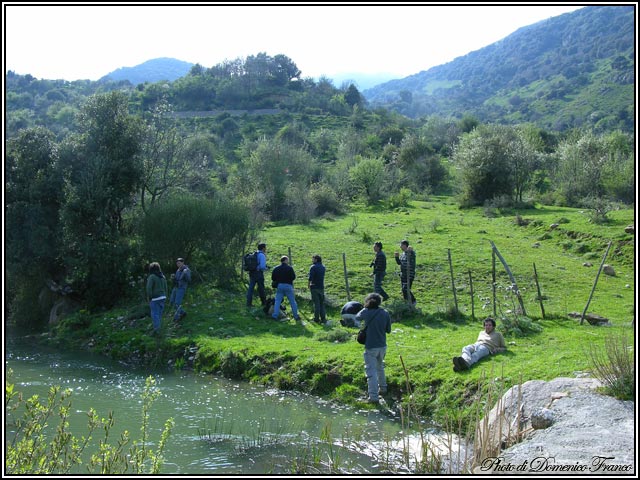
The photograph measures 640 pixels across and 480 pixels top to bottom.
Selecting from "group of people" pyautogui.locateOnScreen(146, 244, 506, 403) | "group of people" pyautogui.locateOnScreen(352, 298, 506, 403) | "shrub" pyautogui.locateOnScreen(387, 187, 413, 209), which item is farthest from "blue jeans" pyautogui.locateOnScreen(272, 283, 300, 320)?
"shrub" pyautogui.locateOnScreen(387, 187, 413, 209)

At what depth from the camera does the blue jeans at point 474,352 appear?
13.7 meters

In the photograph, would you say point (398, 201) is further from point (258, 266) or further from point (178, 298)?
Result: point (178, 298)

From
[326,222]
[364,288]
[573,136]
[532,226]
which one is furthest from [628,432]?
[573,136]

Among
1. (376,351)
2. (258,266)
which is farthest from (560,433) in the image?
(258,266)

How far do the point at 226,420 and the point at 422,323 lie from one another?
799 cm

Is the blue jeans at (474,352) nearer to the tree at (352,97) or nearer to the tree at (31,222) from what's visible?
the tree at (31,222)

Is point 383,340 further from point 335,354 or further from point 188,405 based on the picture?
point 188,405

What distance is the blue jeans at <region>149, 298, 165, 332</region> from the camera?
62.9ft

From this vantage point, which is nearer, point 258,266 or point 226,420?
point 226,420

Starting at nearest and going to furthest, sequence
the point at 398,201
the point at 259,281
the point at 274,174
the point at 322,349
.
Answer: the point at 322,349, the point at 259,281, the point at 274,174, the point at 398,201

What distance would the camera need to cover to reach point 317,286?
19219 millimetres

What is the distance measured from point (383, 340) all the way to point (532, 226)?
24753 millimetres

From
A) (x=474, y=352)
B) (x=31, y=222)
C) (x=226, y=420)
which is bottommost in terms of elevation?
(x=226, y=420)

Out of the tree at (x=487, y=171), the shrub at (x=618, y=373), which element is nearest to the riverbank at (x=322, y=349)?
the shrub at (x=618, y=373)
